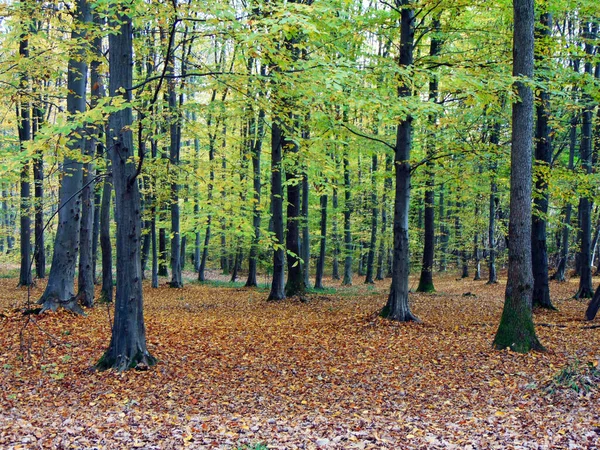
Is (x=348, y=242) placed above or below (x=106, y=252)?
above

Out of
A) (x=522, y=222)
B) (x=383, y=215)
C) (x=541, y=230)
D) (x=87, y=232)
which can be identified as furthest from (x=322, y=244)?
(x=522, y=222)

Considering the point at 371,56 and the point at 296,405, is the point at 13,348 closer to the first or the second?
the point at 296,405

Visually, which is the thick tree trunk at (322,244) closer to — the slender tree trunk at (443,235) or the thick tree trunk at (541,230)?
the thick tree trunk at (541,230)

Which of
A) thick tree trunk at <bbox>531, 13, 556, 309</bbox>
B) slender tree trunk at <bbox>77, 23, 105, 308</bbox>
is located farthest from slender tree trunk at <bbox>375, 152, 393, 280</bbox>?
slender tree trunk at <bbox>77, 23, 105, 308</bbox>

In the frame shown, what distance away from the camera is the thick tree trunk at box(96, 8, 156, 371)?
21.6ft

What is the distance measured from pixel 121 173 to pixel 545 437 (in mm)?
6178

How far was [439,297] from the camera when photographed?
1560 centimetres

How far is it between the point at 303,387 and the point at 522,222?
4.42 meters

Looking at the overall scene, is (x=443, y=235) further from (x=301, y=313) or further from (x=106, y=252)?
(x=106, y=252)

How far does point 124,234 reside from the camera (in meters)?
6.57

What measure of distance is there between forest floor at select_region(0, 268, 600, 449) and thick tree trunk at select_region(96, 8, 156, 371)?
36 centimetres

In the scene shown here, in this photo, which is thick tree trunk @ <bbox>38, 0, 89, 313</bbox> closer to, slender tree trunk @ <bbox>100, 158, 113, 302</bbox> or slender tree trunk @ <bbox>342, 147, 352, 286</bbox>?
slender tree trunk @ <bbox>100, 158, 113, 302</bbox>

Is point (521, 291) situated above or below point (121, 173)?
below

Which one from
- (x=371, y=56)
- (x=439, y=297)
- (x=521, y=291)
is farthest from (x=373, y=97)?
(x=439, y=297)
